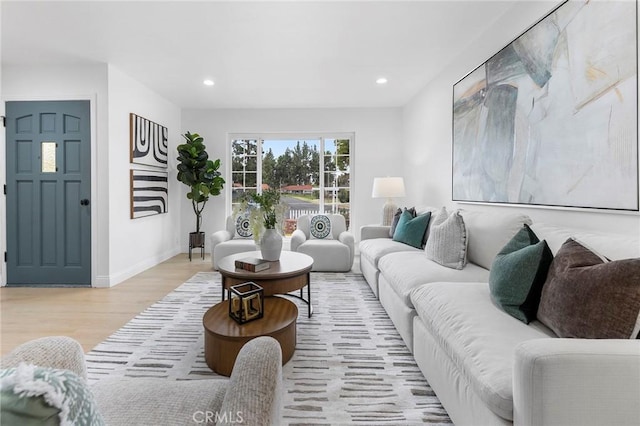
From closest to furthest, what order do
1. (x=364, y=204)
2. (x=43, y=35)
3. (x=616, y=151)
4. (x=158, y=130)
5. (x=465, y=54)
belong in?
Result: (x=616, y=151)
(x=43, y=35)
(x=465, y=54)
(x=158, y=130)
(x=364, y=204)

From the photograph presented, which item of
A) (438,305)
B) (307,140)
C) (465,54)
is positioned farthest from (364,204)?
(438,305)

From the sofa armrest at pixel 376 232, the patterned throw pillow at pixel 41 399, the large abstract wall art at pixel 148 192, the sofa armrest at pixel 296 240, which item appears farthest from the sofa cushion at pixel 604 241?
the large abstract wall art at pixel 148 192

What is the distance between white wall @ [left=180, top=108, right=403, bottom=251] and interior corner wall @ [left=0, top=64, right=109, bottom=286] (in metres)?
2.04

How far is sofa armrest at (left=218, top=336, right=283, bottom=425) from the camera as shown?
78 cm

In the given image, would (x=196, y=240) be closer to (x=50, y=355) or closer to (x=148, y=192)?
(x=148, y=192)

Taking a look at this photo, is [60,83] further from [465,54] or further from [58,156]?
[465,54]

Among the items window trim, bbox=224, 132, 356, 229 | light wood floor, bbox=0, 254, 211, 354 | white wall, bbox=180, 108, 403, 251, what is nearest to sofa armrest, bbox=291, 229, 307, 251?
light wood floor, bbox=0, 254, 211, 354

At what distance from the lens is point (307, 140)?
19.0 feet

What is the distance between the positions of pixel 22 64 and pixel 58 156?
1127 mm

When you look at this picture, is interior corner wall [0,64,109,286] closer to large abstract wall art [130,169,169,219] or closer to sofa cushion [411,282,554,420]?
large abstract wall art [130,169,169,219]

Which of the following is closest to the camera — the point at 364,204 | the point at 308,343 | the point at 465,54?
the point at 308,343

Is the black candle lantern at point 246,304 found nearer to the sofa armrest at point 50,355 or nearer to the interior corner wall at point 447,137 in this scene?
the sofa armrest at point 50,355

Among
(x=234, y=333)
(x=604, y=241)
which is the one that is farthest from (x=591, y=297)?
(x=234, y=333)

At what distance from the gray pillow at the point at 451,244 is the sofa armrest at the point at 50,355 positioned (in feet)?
7.33
